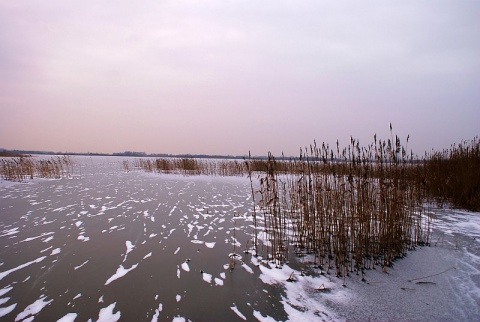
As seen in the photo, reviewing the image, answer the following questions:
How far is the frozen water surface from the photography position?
284cm

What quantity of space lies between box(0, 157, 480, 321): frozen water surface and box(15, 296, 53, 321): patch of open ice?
0.01 metres

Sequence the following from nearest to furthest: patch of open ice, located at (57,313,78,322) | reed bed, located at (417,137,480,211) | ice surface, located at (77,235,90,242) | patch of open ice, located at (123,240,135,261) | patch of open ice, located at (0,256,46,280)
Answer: patch of open ice, located at (57,313,78,322) → patch of open ice, located at (0,256,46,280) → patch of open ice, located at (123,240,135,261) → ice surface, located at (77,235,90,242) → reed bed, located at (417,137,480,211)

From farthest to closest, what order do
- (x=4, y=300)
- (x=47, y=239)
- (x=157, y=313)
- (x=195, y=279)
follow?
(x=47, y=239)
(x=195, y=279)
(x=4, y=300)
(x=157, y=313)

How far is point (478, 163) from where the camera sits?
8266mm

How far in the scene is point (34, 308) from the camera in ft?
9.34

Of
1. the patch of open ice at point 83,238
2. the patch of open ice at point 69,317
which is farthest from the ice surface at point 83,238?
the patch of open ice at point 69,317

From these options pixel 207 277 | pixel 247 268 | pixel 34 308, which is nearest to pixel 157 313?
pixel 207 277

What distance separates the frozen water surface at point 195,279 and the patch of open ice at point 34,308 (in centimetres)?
1

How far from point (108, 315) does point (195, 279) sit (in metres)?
1.16

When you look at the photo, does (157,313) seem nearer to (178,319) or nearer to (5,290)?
(178,319)

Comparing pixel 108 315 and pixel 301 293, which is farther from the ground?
pixel 108 315

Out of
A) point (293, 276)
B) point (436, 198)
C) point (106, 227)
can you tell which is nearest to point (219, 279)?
point (293, 276)

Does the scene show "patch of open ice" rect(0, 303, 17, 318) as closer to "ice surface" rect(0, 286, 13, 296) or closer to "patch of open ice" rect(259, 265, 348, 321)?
"ice surface" rect(0, 286, 13, 296)

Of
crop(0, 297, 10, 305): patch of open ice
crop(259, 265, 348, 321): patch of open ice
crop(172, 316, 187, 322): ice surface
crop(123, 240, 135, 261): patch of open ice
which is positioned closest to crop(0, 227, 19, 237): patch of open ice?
crop(123, 240, 135, 261): patch of open ice
